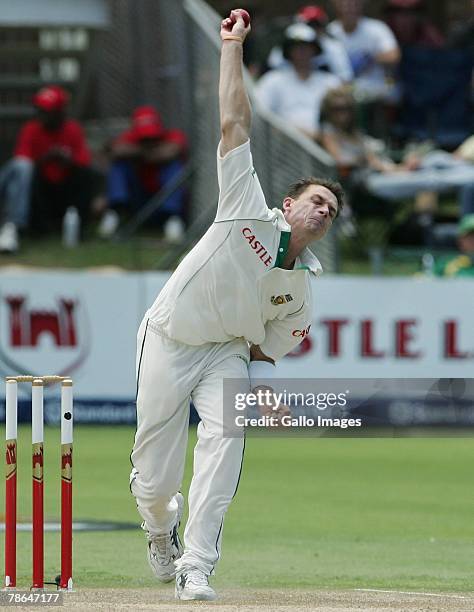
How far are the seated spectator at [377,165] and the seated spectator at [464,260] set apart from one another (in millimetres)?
969

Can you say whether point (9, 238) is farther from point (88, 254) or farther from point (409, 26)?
point (409, 26)

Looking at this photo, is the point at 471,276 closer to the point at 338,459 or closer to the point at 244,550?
the point at 338,459

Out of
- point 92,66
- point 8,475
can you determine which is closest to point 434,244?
point 92,66

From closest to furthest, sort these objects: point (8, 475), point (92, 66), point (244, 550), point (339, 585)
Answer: point (8, 475) → point (339, 585) → point (244, 550) → point (92, 66)

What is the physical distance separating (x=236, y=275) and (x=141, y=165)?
11.1 m

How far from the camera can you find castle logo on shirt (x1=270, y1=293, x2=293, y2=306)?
7.17 meters

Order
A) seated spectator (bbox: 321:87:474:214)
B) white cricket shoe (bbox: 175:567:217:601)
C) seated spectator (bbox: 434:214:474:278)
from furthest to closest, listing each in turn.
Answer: seated spectator (bbox: 321:87:474:214) → seated spectator (bbox: 434:214:474:278) → white cricket shoe (bbox: 175:567:217:601)

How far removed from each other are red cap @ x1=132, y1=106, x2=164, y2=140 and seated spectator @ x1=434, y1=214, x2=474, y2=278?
396 centimetres

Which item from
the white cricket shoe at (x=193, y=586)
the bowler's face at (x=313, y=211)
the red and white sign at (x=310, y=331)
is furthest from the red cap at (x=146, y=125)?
the white cricket shoe at (x=193, y=586)

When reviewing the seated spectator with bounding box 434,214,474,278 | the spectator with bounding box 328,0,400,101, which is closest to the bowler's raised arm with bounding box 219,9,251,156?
the seated spectator with bounding box 434,214,474,278

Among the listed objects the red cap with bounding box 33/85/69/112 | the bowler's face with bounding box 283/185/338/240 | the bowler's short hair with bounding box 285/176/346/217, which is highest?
the bowler's short hair with bounding box 285/176/346/217

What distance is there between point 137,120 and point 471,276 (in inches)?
189

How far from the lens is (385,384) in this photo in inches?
599

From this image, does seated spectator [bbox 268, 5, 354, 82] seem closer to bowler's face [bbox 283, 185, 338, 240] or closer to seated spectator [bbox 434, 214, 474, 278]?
seated spectator [bbox 434, 214, 474, 278]
